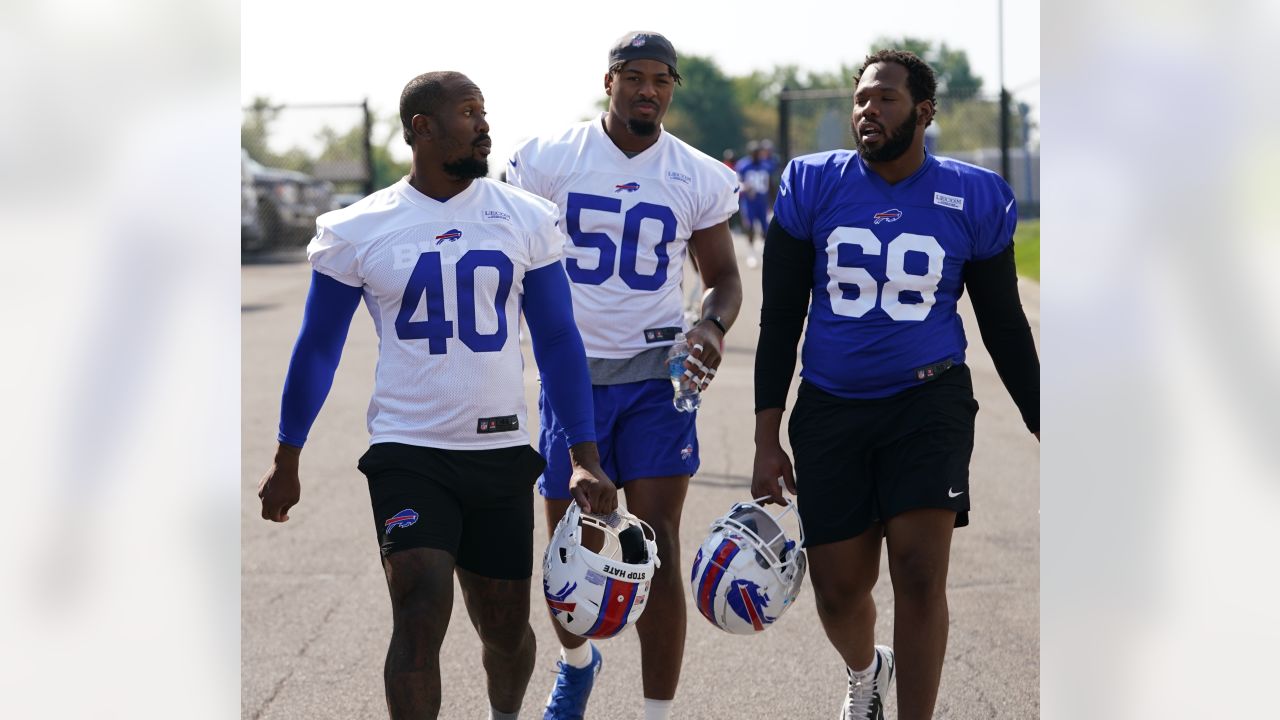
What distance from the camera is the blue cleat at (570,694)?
551 cm

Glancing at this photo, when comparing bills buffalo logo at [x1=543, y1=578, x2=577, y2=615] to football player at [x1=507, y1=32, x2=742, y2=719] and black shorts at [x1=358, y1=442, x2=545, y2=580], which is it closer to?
black shorts at [x1=358, y1=442, x2=545, y2=580]

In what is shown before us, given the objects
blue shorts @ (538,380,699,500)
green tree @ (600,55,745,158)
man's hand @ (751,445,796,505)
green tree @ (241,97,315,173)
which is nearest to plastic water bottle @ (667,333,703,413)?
blue shorts @ (538,380,699,500)

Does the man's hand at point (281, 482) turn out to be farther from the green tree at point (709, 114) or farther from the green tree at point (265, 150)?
the green tree at point (709, 114)

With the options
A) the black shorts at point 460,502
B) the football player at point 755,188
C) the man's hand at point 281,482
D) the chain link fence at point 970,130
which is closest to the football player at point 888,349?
the black shorts at point 460,502

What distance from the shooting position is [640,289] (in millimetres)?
5449

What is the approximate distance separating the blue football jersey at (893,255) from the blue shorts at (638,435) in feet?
2.12

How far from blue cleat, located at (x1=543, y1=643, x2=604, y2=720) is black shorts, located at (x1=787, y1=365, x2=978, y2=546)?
1.02 meters
